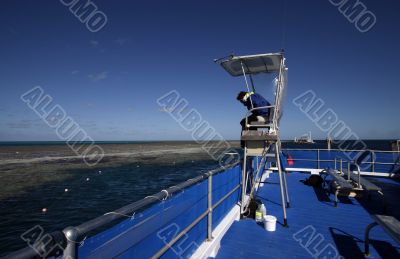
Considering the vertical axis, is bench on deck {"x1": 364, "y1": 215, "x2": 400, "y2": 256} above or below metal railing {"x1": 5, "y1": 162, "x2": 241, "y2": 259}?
below

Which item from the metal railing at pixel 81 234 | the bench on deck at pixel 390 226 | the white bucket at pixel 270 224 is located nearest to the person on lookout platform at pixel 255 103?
the white bucket at pixel 270 224

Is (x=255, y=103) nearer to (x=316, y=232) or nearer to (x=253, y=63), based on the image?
(x=253, y=63)

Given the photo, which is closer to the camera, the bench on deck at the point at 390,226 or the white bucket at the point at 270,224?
the bench on deck at the point at 390,226

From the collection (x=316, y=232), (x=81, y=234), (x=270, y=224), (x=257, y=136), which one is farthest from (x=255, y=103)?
(x=81, y=234)

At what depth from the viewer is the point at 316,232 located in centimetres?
571

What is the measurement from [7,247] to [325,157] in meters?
16.3

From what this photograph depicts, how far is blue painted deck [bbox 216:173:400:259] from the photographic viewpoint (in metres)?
4.74

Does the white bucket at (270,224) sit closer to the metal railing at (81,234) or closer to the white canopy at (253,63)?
the metal railing at (81,234)

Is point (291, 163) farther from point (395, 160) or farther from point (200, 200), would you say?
point (200, 200)

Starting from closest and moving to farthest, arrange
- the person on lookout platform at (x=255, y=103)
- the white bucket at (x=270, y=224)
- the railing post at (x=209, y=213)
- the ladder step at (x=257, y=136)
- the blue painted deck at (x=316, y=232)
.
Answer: the railing post at (x=209, y=213)
the blue painted deck at (x=316, y=232)
the white bucket at (x=270, y=224)
the ladder step at (x=257, y=136)
the person on lookout platform at (x=255, y=103)

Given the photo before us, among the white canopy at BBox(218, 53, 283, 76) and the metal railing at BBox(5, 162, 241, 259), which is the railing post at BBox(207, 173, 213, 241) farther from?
the white canopy at BBox(218, 53, 283, 76)

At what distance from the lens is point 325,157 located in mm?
13555

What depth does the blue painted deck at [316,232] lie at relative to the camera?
15.5ft

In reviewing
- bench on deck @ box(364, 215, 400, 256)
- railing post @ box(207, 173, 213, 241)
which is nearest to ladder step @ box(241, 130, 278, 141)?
railing post @ box(207, 173, 213, 241)
